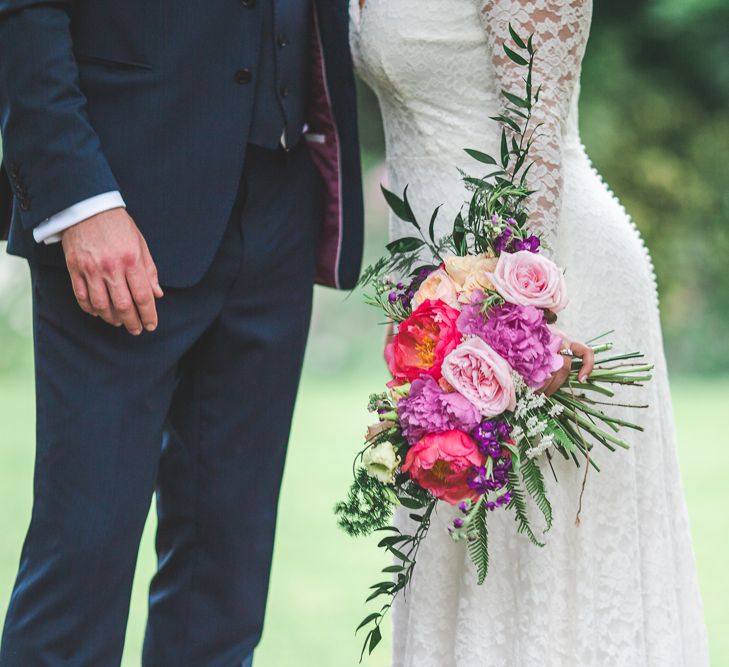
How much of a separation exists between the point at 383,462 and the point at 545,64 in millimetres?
720

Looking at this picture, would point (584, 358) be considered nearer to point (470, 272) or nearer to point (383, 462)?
point (470, 272)

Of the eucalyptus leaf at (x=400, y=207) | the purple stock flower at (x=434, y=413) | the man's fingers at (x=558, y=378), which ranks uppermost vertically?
the eucalyptus leaf at (x=400, y=207)

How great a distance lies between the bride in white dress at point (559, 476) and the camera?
1.94m

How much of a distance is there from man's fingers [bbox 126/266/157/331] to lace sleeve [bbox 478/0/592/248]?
2.10 ft

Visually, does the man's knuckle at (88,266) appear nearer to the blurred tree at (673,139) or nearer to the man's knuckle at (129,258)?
the man's knuckle at (129,258)

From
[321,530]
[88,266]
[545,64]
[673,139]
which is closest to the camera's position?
[88,266]

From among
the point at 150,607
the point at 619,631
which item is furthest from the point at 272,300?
the point at 619,631

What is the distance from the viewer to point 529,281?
1.65 meters

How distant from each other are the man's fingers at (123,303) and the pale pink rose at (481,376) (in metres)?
0.47

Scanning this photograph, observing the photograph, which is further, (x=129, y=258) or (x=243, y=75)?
(x=243, y=75)

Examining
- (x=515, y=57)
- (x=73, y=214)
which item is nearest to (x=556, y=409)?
(x=515, y=57)

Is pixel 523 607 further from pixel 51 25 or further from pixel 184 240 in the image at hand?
pixel 51 25

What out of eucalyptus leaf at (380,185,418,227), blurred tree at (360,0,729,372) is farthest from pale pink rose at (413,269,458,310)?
blurred tree at (360,0,729,372)

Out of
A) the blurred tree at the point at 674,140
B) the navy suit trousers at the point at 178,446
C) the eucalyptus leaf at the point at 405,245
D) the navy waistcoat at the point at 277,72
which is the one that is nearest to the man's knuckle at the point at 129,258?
the navy suit trousers at the point at 178,446
